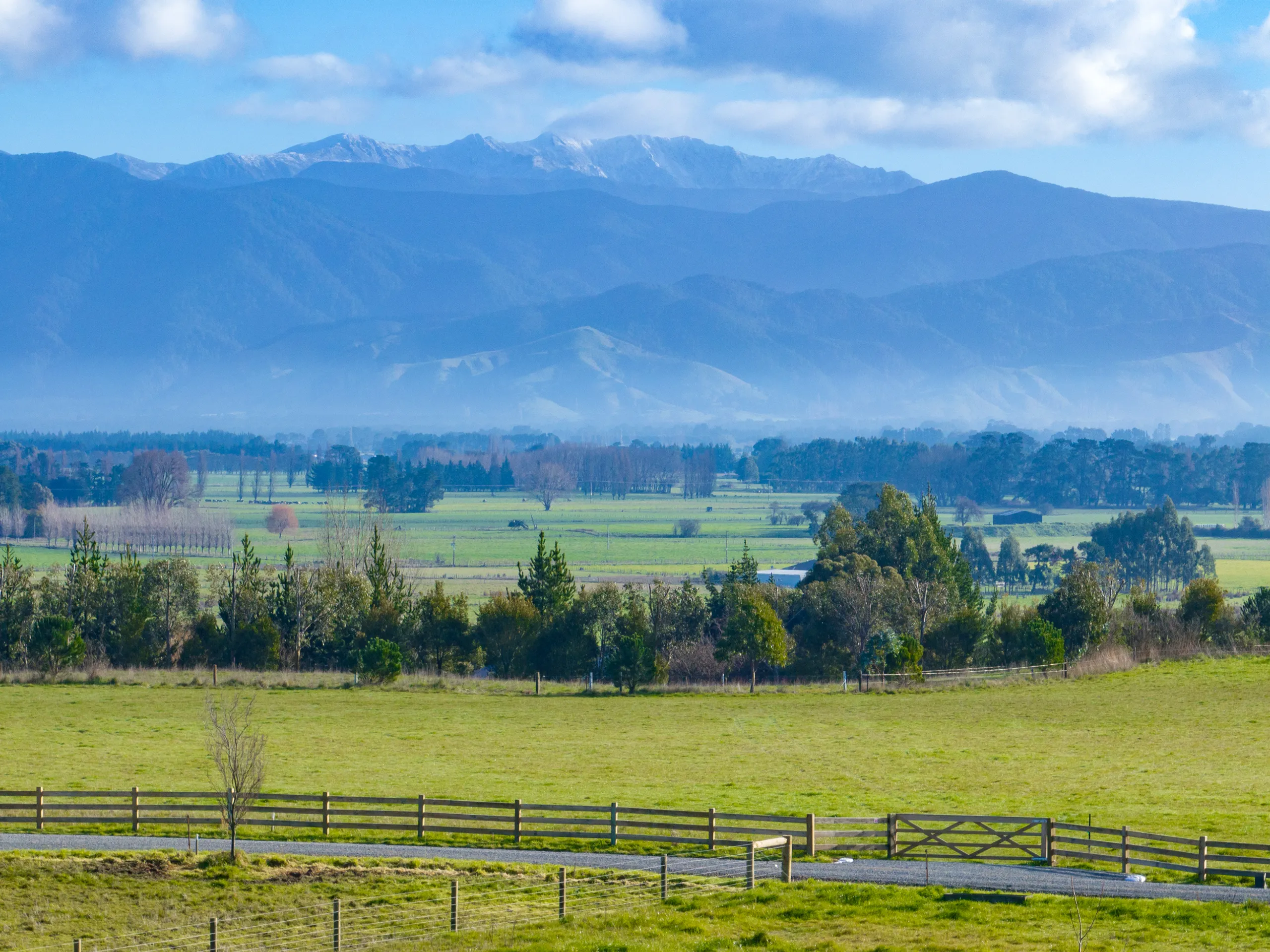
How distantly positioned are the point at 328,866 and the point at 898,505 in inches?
3028

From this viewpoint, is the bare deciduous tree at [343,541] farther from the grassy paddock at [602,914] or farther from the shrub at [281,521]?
the grassy paddock at [602,914]

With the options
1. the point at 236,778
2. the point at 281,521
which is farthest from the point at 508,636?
the point at 281,521

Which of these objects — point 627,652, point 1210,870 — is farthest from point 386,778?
point 627,652

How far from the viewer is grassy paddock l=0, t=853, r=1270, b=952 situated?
2806 centimetres

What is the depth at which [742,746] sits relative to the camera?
52.8m

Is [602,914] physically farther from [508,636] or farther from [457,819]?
[508,636]

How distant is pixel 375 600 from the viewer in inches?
3329

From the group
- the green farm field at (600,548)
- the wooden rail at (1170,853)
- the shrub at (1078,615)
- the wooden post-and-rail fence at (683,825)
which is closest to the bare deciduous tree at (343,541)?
the green farm field at (600,548)

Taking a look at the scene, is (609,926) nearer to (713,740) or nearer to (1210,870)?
(1210,870)

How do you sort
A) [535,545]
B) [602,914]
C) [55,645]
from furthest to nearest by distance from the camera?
[535,545] < [55,645] < [602,914]

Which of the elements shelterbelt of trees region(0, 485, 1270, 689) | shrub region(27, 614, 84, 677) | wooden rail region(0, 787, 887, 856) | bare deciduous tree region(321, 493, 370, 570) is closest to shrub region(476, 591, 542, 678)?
shelterbelt of trees region(0, 485, 1270, 689)

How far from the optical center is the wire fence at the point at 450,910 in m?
29.8

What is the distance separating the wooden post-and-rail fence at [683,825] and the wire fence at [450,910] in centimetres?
138

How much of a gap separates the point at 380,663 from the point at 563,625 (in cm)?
1211
